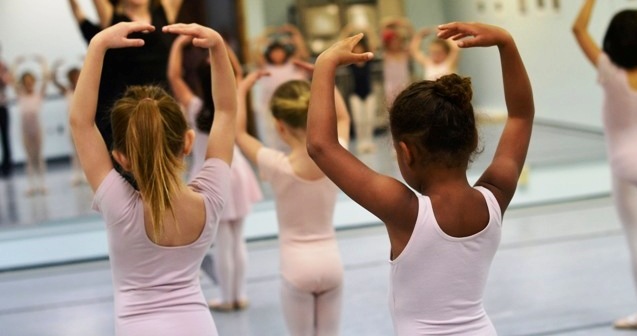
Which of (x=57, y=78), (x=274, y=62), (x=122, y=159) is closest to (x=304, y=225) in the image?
(x=122, y=159)

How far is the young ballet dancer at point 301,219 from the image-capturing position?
360 centimetres

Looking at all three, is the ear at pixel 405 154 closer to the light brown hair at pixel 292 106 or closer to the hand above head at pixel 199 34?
the hand above head at pixel 199 34

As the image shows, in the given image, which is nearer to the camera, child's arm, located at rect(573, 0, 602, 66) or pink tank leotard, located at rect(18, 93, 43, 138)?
child's arm, located at rect(573, 0, 602, 66)

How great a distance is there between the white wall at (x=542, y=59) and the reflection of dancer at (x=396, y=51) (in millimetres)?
440

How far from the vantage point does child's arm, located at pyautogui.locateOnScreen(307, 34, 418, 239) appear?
2.15 metres

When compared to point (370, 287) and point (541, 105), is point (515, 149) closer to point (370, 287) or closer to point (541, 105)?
point (370, 287)

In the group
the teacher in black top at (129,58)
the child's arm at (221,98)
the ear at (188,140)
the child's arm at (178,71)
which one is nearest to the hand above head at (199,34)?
the child's arm at (221,98)

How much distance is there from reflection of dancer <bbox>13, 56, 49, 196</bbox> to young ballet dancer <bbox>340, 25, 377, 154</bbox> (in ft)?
9.18

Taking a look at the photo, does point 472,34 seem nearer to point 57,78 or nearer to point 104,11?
point 104,11

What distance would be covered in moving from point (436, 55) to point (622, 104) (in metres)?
4.95

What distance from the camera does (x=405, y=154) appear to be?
221cm

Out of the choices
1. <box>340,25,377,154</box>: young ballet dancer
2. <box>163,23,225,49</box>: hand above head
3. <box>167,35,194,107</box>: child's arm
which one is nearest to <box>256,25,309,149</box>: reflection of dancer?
<box>340,25,377,154</box>: young ballet dancer

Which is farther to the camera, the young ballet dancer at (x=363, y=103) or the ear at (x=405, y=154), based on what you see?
the young ballet dancer at (x=363, y=103)

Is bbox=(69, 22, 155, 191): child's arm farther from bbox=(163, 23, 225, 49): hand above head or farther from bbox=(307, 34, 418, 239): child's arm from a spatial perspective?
bbox=(307, 34, 418, 239): child's arm
